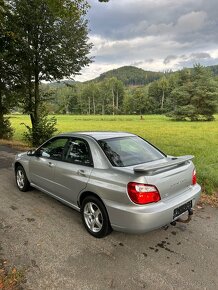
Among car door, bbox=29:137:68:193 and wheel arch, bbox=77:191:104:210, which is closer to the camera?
wheel arch, bbox=77:191:104:210

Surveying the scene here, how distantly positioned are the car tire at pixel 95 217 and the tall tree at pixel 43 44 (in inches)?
371

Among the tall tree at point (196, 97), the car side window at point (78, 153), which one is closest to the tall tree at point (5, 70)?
the car side window at point (78, 153)

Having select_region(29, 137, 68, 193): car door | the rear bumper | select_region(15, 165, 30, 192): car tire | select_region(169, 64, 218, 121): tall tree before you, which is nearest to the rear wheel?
select_region(15, 165, 30, 192): car tire

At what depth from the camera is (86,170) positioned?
4.02 meters

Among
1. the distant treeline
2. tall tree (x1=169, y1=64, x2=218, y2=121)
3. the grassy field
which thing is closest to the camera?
the grassy field

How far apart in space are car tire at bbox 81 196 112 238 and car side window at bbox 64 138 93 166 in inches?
23.5

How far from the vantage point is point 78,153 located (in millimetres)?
4352

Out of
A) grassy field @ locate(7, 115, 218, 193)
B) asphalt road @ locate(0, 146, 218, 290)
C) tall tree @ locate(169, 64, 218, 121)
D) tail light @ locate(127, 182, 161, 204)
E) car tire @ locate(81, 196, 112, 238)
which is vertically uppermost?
tall tree @ locate(169, 64, 218, 121)

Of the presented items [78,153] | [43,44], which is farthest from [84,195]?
[43,44]

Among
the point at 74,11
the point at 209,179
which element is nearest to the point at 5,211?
the point at 209,179

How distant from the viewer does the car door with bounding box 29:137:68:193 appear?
479 centimetres

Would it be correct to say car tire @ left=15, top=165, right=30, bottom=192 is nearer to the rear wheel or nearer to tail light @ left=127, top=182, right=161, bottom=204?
the rear wheel

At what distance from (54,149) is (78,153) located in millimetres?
818

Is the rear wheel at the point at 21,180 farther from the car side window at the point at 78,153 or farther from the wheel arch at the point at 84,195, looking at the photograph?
the wheel arch at the point at 84,195
